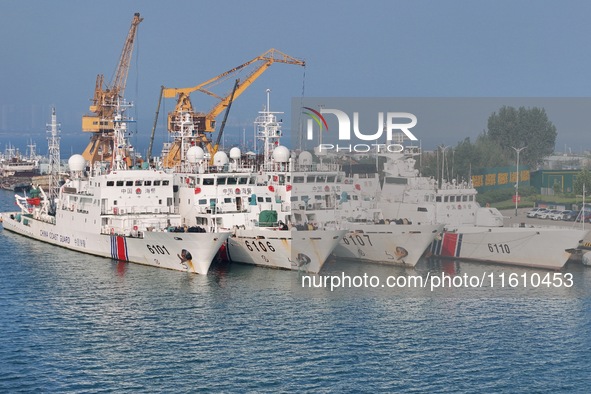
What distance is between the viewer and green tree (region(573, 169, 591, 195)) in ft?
244

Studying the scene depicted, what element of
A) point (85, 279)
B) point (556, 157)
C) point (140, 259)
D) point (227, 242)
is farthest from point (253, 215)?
point (556, 157)

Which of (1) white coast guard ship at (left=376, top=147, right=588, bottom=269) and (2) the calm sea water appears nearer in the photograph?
(2) the calm sea water

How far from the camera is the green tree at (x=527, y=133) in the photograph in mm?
96500

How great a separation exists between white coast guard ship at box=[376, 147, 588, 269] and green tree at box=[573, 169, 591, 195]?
11.5 metres

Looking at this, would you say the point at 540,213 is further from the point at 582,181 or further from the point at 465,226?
Result: the point at 465,226

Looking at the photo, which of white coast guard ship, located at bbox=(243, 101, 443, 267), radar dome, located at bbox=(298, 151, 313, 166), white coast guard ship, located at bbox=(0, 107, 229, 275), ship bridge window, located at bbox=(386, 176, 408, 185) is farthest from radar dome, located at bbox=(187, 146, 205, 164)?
ship bridge window, located at bbox=(386, 176, 408, 185)

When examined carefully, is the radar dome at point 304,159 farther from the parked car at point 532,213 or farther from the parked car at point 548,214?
the parked car at point 548,214

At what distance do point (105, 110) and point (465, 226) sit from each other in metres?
41.3

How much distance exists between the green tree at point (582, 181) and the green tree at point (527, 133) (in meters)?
18.8

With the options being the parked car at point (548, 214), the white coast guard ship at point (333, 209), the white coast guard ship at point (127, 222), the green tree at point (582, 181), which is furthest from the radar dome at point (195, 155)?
the green tree at point (582, 181)

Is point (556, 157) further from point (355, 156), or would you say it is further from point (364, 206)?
point (364, 206)

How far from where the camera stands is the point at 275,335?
43531mm

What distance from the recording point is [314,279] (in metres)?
56.8

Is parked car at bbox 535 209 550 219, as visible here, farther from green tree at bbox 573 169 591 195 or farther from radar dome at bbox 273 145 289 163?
radar dome at bbox 273 145 289 163
